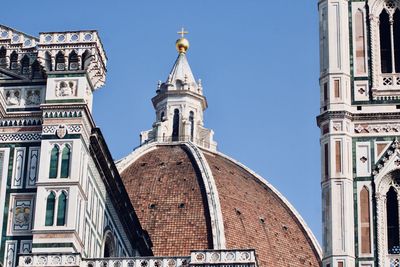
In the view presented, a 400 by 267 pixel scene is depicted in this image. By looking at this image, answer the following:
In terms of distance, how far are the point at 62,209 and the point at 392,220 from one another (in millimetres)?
6485

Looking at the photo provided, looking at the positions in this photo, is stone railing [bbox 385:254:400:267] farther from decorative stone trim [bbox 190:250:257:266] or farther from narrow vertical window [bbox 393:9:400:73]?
narrow vertical window [bbox 393:9:400:73]

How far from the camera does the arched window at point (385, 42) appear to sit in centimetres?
2944

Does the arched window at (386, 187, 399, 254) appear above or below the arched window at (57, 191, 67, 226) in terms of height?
below

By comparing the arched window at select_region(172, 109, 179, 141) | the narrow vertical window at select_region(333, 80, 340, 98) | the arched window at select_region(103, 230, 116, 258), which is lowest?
the arched window at select_region(103, 230, 116, 258)

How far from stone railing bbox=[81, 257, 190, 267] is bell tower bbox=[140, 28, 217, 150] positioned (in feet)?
125

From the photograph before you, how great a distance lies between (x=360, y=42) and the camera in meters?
29.5

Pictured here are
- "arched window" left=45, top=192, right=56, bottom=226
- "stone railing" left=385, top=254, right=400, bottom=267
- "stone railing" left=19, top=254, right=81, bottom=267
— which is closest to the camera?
"stone railing" left=385, top=254, right=400, bottom=267

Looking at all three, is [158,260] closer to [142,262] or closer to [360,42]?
[142,262]

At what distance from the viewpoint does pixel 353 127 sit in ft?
94.0

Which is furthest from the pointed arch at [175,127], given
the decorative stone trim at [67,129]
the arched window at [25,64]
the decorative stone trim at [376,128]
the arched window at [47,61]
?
the decorative stone trim at [376,128]

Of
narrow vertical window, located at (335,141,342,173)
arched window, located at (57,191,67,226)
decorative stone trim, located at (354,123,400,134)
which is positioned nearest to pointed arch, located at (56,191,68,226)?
arched window, located at (57,191,67,226)

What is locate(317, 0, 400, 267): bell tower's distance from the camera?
27547 mm

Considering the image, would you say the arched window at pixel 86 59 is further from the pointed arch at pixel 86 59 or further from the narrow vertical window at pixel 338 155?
the narrow vertical window at pixel 338 155

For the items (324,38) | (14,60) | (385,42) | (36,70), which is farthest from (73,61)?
(385,42)
